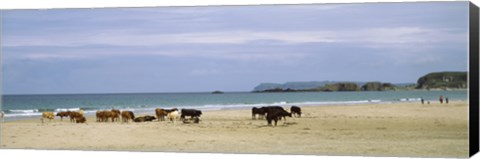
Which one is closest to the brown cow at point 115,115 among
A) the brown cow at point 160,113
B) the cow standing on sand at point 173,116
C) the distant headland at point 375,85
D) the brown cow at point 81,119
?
the brown cow at point 81,119

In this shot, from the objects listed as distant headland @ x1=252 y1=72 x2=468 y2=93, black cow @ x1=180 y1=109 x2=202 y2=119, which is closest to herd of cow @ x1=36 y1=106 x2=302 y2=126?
black cow @ x1=180 y1=109 x2=202 y2=119

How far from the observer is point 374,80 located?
16234 millimetres

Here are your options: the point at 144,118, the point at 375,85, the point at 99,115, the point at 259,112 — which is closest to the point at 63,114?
the point at 99,115

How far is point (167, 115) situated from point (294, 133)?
2.04 metres

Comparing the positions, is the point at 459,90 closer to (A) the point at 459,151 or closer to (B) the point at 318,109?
(A) the point at 459,151

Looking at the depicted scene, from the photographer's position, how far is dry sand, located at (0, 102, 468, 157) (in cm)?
1577

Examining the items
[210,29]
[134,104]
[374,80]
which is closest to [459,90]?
[374,80]

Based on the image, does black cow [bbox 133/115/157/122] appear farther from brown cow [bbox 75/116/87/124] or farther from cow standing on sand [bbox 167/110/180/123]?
brown cow [bbox 75/116/87/124]

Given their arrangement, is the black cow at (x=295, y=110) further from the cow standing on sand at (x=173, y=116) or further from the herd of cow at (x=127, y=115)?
the cow standing on sand at (x=173, y=116)

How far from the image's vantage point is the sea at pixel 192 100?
1622 centimetres

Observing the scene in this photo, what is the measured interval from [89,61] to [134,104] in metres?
0.92

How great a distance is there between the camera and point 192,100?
55.5 feet

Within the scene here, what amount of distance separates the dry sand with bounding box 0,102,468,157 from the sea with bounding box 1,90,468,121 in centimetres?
13

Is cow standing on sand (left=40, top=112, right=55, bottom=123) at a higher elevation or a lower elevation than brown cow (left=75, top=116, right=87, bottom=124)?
higher
